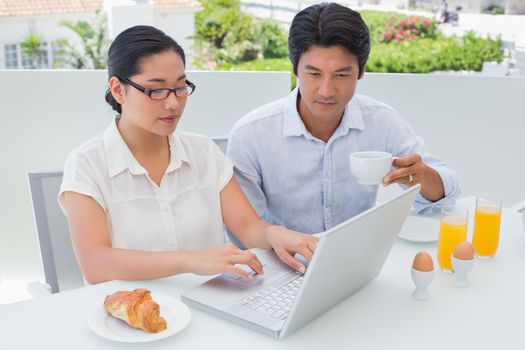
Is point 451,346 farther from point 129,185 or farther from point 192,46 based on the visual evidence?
point 192,46

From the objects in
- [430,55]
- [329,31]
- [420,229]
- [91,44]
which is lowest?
[430,55]

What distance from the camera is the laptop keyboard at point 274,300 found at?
1.35 meters

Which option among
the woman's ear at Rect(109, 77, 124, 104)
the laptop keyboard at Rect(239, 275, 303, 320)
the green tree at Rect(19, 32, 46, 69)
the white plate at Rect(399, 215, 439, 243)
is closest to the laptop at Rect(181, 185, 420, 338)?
the laptop keyboard at Rect(239, 275, 303, 320)

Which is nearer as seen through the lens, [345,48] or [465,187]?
[345,48]

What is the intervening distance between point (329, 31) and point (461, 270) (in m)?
0.72

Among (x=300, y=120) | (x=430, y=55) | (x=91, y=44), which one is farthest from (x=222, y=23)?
(x=300, y=120)

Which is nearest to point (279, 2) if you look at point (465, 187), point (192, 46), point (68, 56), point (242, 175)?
point (192, 46)

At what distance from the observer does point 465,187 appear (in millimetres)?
→ 3873

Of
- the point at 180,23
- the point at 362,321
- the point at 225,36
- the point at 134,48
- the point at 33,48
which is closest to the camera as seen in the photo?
the point at 362,321

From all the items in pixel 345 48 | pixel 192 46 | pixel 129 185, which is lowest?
pixel 192 46

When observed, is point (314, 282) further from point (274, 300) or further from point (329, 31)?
point (329, 31)

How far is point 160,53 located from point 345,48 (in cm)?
49

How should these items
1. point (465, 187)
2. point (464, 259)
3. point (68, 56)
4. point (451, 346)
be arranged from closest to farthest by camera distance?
point (451, 346), point (464, 259), point (465, 187), point (68, 56)

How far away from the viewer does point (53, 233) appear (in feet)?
5.76
